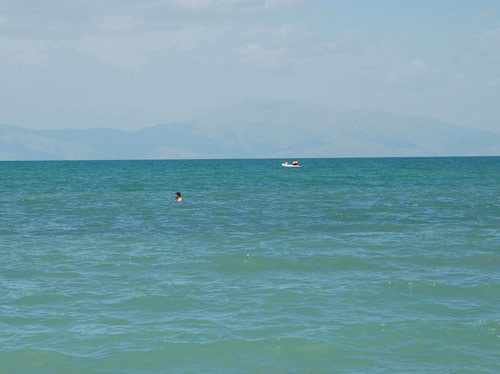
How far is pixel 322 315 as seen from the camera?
18.5m

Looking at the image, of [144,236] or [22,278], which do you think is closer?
[22,278]

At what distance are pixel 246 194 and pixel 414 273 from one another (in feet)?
143

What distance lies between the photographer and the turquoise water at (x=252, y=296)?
15.4 metres

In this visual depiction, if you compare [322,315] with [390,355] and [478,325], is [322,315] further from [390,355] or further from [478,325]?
[478,325]

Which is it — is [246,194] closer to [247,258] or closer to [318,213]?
[318,213]

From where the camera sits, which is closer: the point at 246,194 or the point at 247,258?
the point at 247,258

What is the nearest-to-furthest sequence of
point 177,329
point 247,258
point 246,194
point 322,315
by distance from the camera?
point 177,329
point 322,315
point 247,258
point 246,194

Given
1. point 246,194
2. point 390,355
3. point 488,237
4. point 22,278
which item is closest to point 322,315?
point 390,355

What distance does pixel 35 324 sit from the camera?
1780cm

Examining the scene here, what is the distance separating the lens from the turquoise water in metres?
15.4

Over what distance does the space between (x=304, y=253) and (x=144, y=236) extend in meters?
10.7

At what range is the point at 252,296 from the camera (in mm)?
20594

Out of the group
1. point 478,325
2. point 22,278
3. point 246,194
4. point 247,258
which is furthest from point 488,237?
point 246,194

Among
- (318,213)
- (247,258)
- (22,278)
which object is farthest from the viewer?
(318,213)
